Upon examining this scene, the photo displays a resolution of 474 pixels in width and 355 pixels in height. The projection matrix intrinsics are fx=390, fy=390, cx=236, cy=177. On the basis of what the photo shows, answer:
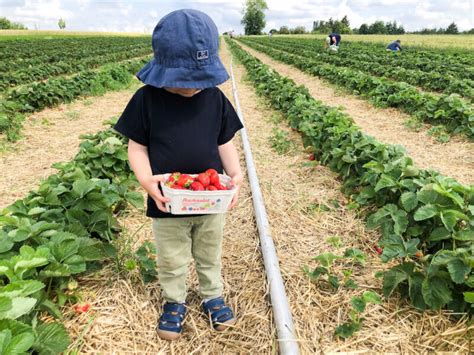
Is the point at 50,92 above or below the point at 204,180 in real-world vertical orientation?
below

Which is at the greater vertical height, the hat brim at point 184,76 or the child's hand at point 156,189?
the hat brim at point 184,76

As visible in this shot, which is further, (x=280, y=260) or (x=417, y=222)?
(x=280, y=260)

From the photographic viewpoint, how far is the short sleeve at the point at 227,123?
2.11 m

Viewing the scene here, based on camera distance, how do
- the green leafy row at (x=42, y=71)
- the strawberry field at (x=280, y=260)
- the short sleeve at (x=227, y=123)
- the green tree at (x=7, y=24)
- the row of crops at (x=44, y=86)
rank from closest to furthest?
1. the short sleeve at (x=227, y=123)
2. the strawberry field at (x=280, y=260)
3. the row of crops at (x=44, y=86)
4. the green leafy row at (x=42, y=71)
5. the green tree at (x=7, y=24)

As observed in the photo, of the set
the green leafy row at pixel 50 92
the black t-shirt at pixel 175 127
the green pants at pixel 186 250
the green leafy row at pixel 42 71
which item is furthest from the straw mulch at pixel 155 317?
the green leafy row at pixel 42 71

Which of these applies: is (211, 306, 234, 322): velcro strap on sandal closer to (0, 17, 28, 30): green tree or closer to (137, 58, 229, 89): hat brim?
(137, 58, 229, 89): hat brim

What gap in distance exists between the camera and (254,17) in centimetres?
11250

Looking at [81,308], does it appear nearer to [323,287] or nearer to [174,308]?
[174,308]

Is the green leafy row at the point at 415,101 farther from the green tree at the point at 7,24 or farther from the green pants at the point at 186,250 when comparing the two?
the green tree at the point at 7,24

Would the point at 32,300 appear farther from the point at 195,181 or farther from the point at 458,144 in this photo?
the point at 458,144

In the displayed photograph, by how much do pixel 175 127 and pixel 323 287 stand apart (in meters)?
1.60

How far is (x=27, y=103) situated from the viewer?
7855mm

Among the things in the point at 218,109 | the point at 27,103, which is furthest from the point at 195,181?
the point at 27,103

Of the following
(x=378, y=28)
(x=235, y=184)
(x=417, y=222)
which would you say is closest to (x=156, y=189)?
(x=235, y=184)
